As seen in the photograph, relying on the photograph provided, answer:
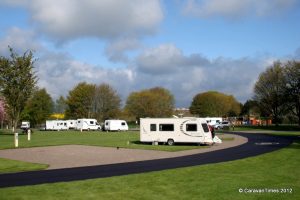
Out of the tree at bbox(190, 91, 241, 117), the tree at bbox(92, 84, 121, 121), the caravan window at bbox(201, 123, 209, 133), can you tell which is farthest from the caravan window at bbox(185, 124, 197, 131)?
the tree at bbox(190, 91, 241, 117)

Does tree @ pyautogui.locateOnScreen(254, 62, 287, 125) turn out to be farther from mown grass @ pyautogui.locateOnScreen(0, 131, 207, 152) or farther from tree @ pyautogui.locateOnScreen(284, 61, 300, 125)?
mown grass @ pyautogui.locateOnScreen(0, 131, 207, 152)

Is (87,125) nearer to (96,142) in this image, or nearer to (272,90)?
(272,90)

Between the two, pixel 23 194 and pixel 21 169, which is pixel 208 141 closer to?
pixel 21 169

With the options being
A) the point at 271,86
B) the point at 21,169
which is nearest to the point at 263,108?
the point at 271,86

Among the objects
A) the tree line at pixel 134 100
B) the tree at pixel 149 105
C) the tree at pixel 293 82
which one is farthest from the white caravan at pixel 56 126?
the tree at pixel 293 82

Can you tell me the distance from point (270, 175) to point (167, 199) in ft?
18.9

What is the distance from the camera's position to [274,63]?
8881cm

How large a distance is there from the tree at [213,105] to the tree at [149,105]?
57.9 ft

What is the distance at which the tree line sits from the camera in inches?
1420

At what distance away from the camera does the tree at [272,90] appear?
8450 cm

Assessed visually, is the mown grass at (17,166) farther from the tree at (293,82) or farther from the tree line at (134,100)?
the tree at (293,82)

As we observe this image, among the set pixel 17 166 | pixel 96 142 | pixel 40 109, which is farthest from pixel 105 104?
pixel 17 166

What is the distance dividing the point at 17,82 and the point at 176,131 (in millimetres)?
13898

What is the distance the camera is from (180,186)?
13.2m
